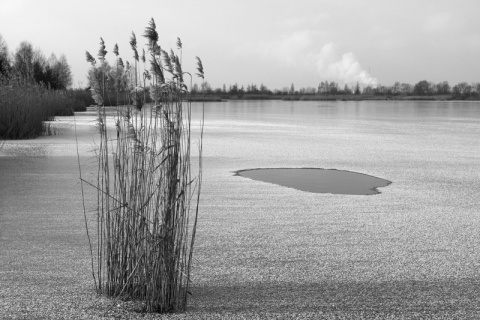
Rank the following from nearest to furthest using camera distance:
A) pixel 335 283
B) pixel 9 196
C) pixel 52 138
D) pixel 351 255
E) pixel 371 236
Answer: pixel 335 283 < pixel 351 255 < pixel 371 236 < pixel 9 196 < pixel 52 138

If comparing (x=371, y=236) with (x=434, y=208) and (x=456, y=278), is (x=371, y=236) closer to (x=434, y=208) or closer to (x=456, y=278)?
(x=456, y=278)

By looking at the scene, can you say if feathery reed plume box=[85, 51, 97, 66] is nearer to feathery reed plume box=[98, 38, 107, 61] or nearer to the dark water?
feathery reed plume box=[98, 38, 107, 61]

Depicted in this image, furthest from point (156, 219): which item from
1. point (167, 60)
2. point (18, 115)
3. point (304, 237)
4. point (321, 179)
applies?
point (18, 115)

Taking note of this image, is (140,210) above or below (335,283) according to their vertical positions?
above

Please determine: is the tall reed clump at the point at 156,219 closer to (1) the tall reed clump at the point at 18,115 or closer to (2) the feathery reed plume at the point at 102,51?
(2) the feathery reed plume at the point at 102,51

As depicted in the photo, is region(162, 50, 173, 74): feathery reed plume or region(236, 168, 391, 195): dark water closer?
region(162, 50, 173, 74): feathery reed plume

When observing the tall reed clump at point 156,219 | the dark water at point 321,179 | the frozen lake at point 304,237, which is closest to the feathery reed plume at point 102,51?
the tall reed clump at point 156,219

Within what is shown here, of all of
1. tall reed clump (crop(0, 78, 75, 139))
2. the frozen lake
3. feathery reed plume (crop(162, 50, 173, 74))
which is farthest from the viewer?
tall reed clump (crop(0, 78, 75, 139))

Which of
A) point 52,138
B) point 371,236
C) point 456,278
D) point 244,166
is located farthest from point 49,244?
point 52,138

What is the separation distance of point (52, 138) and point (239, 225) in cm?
775

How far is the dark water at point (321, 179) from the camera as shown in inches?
217

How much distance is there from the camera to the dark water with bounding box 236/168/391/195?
5.50 m

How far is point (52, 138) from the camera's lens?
1084cm

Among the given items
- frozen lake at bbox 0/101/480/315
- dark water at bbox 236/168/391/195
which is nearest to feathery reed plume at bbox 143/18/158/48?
frozen lake at bbox 0/101/480/315
